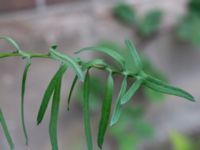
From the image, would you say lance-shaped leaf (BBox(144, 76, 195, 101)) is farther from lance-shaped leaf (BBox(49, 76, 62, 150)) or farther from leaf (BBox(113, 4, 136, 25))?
leaf (BBox(113, 4, 136, 25))

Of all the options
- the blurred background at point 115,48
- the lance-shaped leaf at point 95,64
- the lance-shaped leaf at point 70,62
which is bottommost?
the blurred background at point 115,48

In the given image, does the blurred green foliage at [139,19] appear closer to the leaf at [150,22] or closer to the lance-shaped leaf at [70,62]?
the leaf at [150,22]

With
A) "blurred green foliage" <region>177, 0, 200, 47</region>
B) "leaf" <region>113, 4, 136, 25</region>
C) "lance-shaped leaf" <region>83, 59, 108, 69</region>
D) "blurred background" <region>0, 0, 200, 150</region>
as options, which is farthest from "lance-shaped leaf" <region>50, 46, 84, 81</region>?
"blurred green foliage" <region>177, 0, 200, 47</region>

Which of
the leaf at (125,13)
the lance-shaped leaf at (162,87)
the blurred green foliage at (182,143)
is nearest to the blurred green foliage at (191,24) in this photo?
the leaf at (125,13)

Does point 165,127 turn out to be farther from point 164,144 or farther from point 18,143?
point 18,143

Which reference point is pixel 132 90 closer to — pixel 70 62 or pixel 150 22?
pixel 70 62
